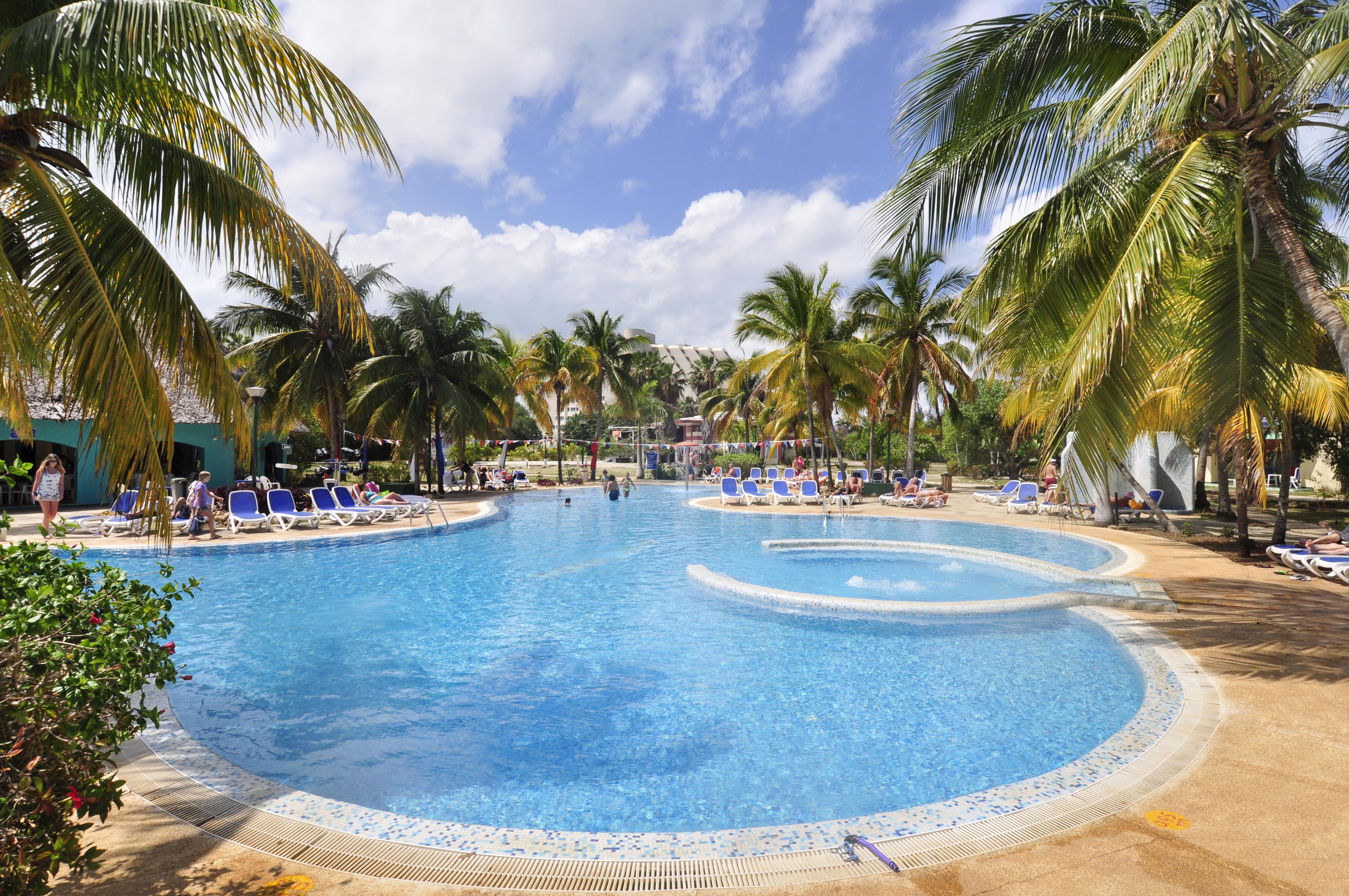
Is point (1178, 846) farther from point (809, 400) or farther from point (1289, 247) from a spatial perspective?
point (809, 400)

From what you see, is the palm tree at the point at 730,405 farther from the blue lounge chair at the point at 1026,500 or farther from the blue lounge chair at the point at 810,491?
the blue lounge chair at the point at 1026,500

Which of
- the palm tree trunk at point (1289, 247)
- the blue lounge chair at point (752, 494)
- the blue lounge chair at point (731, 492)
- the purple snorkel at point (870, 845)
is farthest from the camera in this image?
the blue lounge chair at point (731, 492)

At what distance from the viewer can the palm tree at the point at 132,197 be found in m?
3.64

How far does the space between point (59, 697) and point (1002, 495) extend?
21.2 meters

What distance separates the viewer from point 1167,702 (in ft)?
16.2

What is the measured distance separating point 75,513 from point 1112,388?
20.9 meters

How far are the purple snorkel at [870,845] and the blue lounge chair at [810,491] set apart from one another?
17.9 metres

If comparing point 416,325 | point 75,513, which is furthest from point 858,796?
point 416,325

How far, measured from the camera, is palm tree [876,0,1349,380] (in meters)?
4.68

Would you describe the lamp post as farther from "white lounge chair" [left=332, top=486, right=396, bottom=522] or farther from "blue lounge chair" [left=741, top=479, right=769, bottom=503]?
"blue lounge chair" [left=741, top=479, right=769, bottom=503]

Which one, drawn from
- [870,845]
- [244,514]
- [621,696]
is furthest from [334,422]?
[870,845]

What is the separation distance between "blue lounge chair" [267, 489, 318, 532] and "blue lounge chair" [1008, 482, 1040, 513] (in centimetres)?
1713

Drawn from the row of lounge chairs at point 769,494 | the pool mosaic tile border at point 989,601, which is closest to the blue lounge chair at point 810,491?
the row of lounge chairs at point 769,494

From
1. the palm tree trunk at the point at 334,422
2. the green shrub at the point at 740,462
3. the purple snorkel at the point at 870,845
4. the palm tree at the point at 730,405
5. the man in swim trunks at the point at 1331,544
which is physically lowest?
the purple snorkel at the point at 870,845
